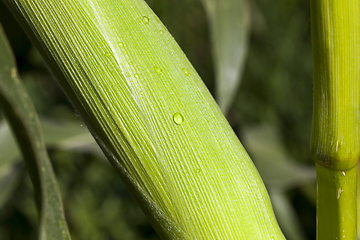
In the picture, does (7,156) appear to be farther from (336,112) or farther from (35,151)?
(336,112)

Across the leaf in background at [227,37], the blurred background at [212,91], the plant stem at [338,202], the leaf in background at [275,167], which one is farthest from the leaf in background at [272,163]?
the plant stem at [338,202]

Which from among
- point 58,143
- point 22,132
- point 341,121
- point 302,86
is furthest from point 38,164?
point 302,86

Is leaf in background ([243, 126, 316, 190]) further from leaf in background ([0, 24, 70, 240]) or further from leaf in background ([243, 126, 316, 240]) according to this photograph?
leaf in background ([0, 24, 70, 240])

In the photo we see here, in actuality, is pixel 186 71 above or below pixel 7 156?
above

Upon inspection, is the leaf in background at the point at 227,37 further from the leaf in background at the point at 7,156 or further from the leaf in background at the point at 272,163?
the leaf in background at the point at 7,156

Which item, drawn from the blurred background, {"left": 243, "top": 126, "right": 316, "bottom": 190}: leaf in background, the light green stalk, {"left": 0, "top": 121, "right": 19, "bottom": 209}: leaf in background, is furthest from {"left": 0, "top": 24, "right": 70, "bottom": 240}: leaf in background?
the blurred background

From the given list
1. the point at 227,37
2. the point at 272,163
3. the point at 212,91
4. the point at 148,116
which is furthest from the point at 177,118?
the point at 212,91
